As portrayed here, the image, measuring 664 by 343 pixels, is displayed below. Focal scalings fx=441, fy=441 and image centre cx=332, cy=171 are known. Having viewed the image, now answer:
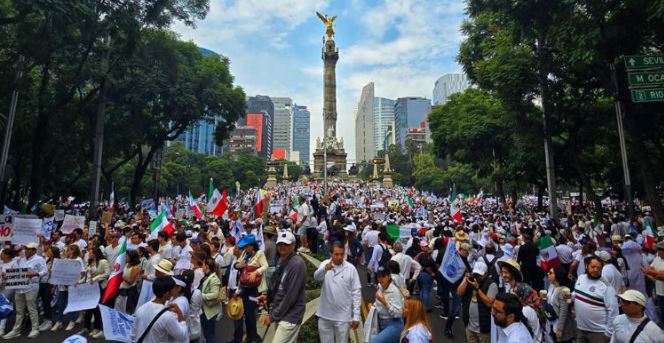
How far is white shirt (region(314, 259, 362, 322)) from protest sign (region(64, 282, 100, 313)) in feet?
14.9

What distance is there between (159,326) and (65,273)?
16.5 ft

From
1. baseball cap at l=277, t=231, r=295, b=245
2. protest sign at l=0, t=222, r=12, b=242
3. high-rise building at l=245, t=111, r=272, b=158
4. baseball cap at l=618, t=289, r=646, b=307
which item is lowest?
baseball cap at l=618, t=289, r=646, b=307

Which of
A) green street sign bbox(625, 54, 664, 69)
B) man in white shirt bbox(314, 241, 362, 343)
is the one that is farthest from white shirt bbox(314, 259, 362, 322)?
green street sign bbox(625, 54, 664, 69)

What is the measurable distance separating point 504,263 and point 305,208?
10.7 meters

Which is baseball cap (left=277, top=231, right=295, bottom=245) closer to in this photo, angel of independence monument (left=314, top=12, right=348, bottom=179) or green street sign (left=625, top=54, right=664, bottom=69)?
Answer: green street sign (left=625, top=54, right=664, bottom=69)

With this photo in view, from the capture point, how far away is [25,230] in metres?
10.1

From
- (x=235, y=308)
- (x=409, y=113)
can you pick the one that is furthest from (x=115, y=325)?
(x=409, y=113)

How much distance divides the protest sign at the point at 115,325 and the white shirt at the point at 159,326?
789mm

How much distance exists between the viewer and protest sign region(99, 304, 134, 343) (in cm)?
483

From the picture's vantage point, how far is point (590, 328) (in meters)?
5.30

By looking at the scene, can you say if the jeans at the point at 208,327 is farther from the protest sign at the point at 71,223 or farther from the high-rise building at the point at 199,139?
the high-rise building at the point at 199,139

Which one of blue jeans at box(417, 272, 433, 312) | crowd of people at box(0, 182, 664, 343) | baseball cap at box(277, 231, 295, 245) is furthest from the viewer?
blue jeans at box(417, 272, 433, 312)

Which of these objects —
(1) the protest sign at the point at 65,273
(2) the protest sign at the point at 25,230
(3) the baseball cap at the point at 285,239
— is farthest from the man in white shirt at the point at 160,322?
(2) the protest sign at the point at 25,230

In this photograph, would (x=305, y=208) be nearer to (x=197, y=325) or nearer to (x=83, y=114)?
(x=197, y=325)
